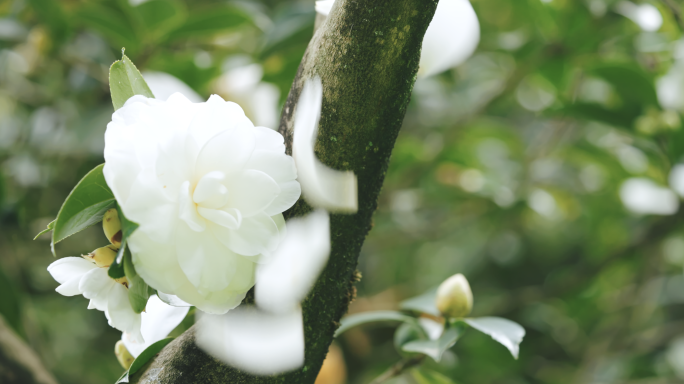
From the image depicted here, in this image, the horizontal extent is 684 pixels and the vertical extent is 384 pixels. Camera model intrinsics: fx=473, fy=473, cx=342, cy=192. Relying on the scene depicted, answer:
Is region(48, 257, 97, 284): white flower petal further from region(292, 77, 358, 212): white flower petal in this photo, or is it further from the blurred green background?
the blurred green background

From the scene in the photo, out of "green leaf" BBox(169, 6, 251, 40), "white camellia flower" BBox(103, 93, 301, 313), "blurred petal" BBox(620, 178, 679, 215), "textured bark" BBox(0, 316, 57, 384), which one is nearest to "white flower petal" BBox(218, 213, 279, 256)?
"white camellia flower" BBox(103, 93, 301, 313)

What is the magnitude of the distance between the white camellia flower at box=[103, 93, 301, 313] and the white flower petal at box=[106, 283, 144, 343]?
4 centimetres

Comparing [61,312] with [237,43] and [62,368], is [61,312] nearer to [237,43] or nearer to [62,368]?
[62,368]

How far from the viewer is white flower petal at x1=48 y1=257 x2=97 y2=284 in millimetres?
304

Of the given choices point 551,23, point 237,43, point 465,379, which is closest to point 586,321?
point 465,379

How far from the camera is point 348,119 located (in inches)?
13.9

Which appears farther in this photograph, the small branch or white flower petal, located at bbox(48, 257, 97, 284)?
the small branch

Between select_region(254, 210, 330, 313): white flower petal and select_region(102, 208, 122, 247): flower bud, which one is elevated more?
select_region(102, 208, 122, 247): flower bud

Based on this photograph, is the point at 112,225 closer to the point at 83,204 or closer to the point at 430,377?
the point at 83,204

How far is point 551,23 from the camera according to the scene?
97 cm

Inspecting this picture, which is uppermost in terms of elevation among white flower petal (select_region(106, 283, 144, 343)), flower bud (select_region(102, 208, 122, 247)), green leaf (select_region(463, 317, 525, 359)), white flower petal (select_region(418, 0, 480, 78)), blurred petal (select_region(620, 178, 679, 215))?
white flower petal (select_region(418, 0, 480, 78))

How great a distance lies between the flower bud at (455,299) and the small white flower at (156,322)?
0.97 feet

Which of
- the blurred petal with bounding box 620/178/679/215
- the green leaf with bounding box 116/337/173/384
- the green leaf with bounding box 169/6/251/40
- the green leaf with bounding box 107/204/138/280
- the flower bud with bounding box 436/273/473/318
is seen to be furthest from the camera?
the blurred petal with bounding box 620/178/679/215

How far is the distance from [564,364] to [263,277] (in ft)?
5.00
